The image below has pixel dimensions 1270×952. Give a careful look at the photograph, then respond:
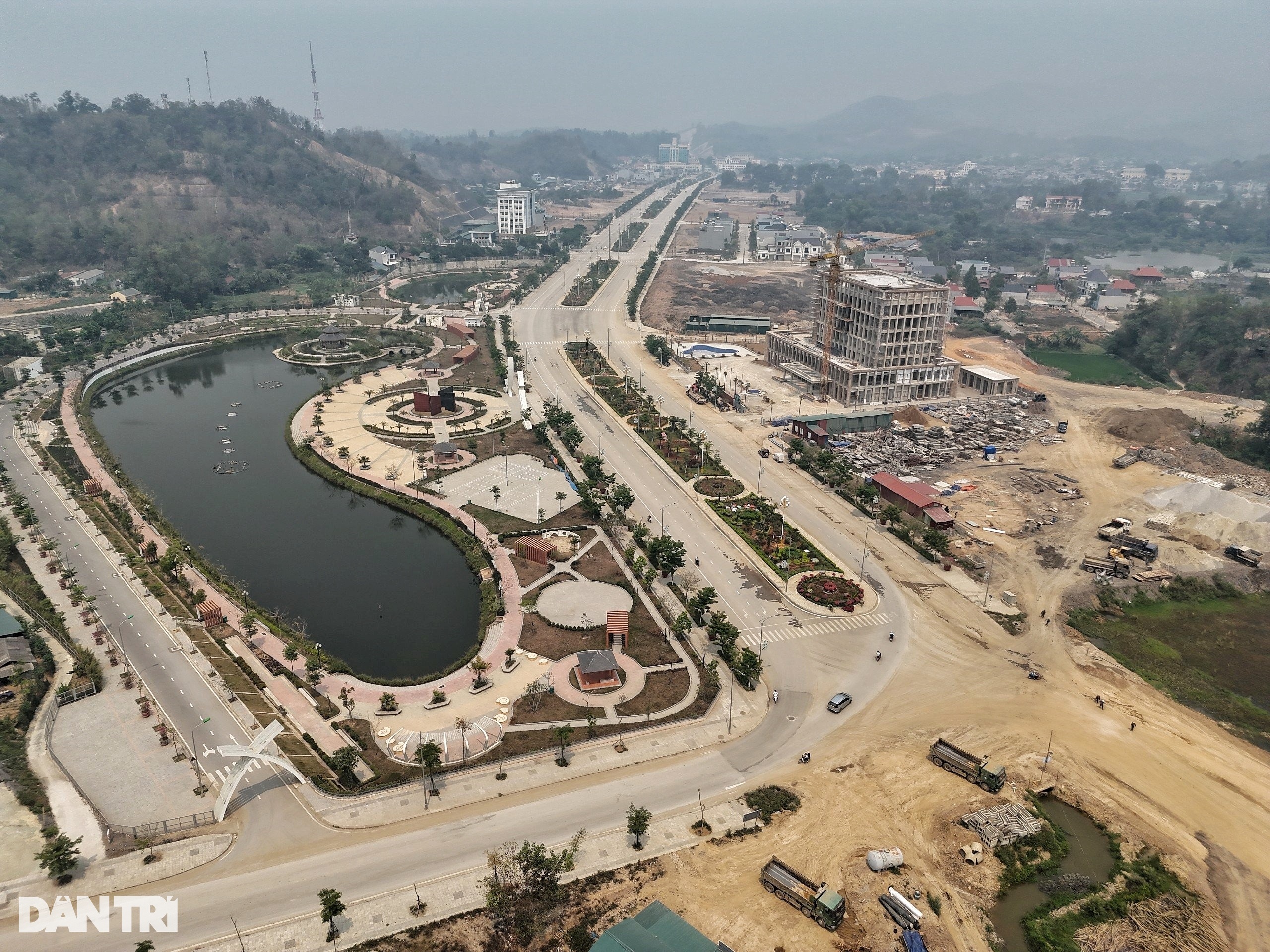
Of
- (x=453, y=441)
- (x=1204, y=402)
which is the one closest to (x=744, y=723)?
(x=453, y=441)

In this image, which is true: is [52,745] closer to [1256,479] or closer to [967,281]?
[1256,479]

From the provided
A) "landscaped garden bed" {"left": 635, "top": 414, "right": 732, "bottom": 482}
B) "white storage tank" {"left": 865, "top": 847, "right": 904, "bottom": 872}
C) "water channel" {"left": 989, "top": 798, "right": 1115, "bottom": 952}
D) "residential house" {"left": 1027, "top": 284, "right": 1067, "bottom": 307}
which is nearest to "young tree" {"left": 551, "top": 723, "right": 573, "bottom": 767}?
"white storage tank" {"left": 865, "top": 847, "right": 904, "bottom": 872}

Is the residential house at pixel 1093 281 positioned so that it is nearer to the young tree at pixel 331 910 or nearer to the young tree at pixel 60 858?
the young tree at pixel 331 910

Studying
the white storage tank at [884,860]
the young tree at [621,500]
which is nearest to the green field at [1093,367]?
the young tree at [621,500]

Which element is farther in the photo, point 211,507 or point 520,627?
point 211,507

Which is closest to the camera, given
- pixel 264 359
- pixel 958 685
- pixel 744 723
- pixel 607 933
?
pixel 607 933

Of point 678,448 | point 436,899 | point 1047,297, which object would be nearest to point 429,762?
point 436,899
